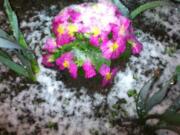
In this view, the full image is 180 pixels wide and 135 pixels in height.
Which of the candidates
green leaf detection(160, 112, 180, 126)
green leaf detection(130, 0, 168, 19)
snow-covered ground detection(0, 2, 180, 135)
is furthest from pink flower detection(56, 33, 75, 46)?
green leaf detection(160, 112, 180, 126)

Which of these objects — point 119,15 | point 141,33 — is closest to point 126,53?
point 119,15

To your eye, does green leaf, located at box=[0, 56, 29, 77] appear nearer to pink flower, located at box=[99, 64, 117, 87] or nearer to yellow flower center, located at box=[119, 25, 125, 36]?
pink flower, located at box=[99, 64, 117, 87]

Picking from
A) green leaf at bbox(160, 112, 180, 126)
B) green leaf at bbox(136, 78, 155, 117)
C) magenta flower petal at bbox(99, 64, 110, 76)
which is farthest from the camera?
magenta flower petal at bbox(99, 64, 110, 76)

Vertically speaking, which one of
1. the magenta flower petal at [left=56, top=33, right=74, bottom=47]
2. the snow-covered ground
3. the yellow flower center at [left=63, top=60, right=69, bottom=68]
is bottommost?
the snow-covered ground

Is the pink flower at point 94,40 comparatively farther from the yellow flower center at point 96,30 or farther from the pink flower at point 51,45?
the pink flower at point 51,45

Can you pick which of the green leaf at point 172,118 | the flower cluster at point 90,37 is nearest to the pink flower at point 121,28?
the flower cluster at point 90,37

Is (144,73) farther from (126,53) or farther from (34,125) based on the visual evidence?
(34,125)

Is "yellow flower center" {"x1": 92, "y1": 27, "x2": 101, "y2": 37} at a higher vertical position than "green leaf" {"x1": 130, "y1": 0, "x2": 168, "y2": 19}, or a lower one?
lower

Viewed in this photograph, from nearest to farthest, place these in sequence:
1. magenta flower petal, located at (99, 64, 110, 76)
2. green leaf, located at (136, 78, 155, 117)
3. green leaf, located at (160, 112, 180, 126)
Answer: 1. green leaf, located at (160, 112, 180, 126)
2. green leaf, located at (136, 78, 155, 117)
3. magenta flower petal, located at (99, 64, 110, 76)
